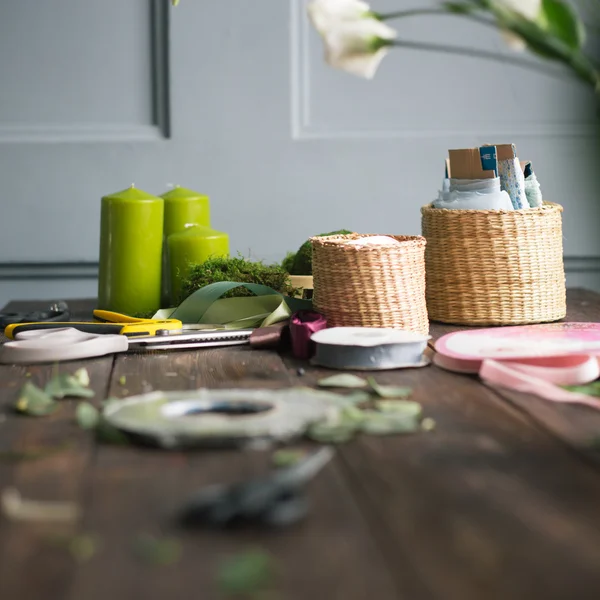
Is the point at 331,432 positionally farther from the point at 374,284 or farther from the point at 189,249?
the point at 189,249

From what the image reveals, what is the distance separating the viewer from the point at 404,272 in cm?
98

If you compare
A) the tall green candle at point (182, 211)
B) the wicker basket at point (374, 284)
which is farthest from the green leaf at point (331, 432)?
the tall green candle at point (182, 211)

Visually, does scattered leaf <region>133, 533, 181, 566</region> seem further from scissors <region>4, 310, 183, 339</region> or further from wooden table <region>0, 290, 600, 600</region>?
scissors <region>4, 310, 183, 339</region>

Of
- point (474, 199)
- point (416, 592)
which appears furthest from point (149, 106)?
point (416, 592)

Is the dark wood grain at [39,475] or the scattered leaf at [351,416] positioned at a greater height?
the scattered leaf at [351,416]

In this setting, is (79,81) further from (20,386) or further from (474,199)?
(20,386)

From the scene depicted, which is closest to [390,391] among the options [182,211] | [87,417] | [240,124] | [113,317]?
[87,417]

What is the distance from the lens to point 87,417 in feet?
2.15

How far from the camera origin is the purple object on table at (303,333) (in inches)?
35.6

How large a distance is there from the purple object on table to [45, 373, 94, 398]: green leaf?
0.77 feet

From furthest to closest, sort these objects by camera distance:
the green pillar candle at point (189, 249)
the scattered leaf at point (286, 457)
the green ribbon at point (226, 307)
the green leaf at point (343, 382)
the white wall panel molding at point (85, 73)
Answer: the white wall panel molding at point (85, 73)
the green pillar candle at point (189, 249)
the green ribbon at point (226, 307)
the green leaf at point (343, 382)
the scattered leaf at point (286, 457)

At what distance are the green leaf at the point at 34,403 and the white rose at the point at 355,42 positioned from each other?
1.12 feet

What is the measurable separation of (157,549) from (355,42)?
39cm

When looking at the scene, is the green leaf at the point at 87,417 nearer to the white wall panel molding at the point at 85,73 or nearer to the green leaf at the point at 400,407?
the green leaf at the point at 400,407
